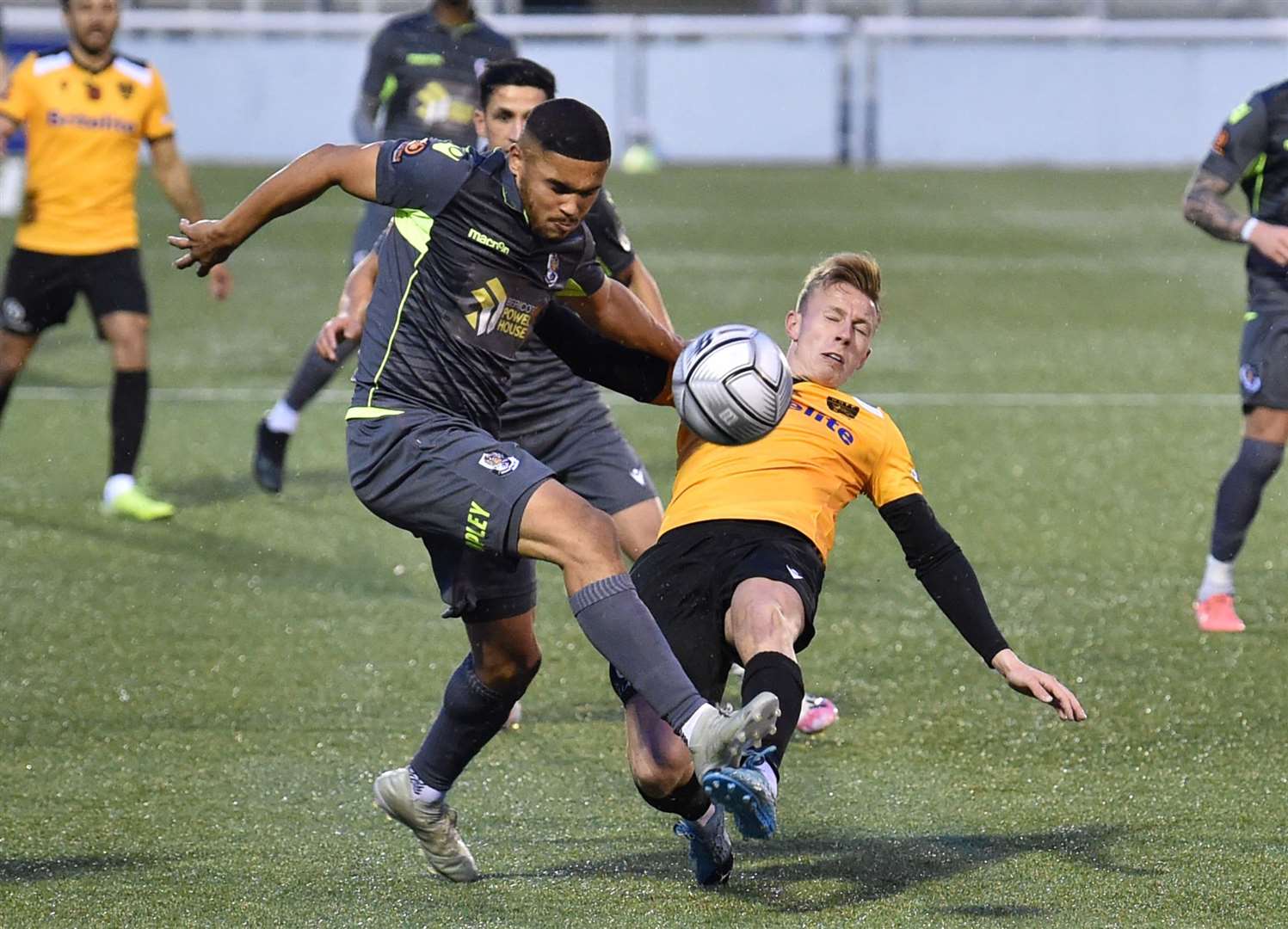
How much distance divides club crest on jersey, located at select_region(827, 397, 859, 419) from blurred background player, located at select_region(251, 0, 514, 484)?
4875 mm

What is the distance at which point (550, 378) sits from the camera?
6.30 meters

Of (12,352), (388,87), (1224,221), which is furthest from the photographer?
(388,87)

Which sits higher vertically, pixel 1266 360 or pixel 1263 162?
pixel 1263 162

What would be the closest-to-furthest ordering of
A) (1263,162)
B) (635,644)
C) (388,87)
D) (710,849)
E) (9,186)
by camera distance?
1. (635,644)
2. (710,849)
3. (1263,162)
4. (388,87)
5. (9,186)

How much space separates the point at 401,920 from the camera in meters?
4.53

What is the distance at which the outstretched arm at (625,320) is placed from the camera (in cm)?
499

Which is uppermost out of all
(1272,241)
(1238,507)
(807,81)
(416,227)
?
(416,227)

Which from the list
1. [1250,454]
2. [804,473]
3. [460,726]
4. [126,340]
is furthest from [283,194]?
[126,340]

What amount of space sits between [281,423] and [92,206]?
1.42 m

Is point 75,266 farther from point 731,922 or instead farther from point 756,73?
point 756,73

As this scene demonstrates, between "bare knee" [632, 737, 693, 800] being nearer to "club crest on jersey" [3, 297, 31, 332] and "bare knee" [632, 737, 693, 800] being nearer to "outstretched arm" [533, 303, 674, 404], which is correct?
"outstretched arm" [533, 303, 674, 404]

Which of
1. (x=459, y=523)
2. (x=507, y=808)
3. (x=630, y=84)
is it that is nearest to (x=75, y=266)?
(x=507, y=808)

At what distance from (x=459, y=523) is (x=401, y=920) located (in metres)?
0.96

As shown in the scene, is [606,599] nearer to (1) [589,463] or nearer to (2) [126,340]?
(1) [589,463]
